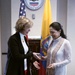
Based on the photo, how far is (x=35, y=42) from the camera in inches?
150

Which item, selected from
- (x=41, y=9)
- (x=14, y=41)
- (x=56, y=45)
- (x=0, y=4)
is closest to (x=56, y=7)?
(x=41, y=9)

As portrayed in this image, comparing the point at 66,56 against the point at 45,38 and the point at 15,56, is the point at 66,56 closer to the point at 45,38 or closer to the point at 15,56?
the point at 15,56

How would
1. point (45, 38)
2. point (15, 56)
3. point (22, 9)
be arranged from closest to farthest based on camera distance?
Result: 1. point (15, 56)
2. point (45, 38)
3. point (22, 9)

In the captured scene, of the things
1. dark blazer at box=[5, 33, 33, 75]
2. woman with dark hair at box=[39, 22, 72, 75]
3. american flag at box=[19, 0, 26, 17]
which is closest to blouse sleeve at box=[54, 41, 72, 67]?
woman with dark hair at box=[39, 22, 72, 75]

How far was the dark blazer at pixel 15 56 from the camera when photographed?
6.51ft

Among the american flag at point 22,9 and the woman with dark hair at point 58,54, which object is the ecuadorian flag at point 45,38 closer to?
the american flag at point 22,9

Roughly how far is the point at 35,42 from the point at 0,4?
1.46 metres

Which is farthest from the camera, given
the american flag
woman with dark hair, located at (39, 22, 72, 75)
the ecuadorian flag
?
the american flag

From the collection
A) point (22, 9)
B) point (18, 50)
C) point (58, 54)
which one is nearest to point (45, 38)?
point (22, 9)

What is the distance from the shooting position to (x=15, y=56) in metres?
1.98

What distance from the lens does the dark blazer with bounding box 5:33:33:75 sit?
199 centimetres

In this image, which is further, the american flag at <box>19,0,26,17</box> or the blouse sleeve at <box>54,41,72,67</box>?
the american flag at <box>19,0,26,17</box>

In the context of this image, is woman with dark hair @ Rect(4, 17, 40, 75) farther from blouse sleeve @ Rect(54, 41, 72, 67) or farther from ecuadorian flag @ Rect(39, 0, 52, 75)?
ecuadorian flag @ Rect(39, 0, 52, 75)

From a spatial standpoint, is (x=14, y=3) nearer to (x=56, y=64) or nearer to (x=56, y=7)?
(x=56, y=7)
